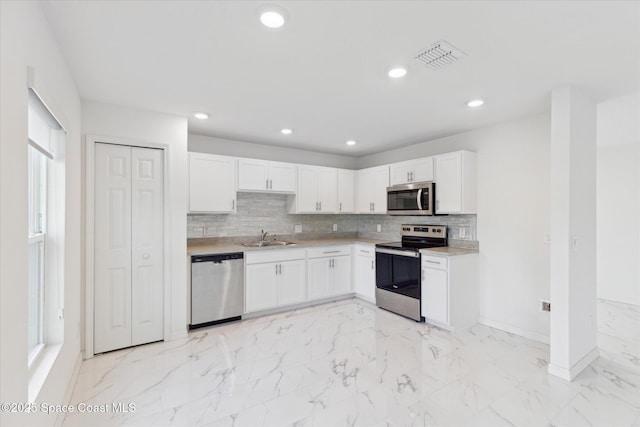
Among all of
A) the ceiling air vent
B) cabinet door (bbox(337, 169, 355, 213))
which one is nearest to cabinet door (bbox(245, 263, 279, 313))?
cabinet door (bbox(337, 169, 355, 213))

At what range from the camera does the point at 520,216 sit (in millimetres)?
3412

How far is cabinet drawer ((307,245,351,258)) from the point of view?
444 centimetres

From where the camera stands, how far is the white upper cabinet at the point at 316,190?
183 inches

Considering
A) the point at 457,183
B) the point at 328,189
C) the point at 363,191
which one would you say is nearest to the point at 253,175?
the point at 328,189

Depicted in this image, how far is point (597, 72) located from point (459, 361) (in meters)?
2.55

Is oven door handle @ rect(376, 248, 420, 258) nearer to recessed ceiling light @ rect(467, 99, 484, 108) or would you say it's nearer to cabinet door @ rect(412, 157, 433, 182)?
cabinet door @ rect(412, 157, 433, 182)

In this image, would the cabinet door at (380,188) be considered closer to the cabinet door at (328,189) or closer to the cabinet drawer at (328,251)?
the cabinet door at (328,189)

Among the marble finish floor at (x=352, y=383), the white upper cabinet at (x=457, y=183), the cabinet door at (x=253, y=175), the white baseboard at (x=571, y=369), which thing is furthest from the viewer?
the cabinet door at (x=253, y=175)

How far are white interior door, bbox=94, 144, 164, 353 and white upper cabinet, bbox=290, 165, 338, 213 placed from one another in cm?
198

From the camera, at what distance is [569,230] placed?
2488mm

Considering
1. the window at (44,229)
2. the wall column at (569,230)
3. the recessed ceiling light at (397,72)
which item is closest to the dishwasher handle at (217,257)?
the window at (44,229)

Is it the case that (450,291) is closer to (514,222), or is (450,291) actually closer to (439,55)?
(514,222)

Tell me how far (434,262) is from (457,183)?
100cm

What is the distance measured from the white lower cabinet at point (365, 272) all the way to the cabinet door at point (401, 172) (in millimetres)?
1030
